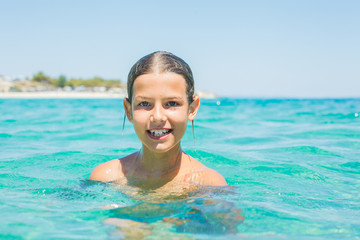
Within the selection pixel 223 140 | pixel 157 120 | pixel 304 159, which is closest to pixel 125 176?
pixel 157 120

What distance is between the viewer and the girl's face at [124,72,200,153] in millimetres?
2764

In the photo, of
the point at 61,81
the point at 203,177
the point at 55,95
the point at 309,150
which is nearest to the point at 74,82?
the point at 61,81

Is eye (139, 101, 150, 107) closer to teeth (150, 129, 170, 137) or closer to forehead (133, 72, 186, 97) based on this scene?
forehead (133, 72, 186, 97)

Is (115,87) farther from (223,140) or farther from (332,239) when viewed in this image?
(332,239)

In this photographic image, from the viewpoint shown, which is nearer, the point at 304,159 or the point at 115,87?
the point at 304,159

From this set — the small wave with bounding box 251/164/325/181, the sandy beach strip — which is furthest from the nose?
the sandy beach strip

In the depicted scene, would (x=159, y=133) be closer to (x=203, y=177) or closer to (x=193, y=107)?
(x=193, y=107)

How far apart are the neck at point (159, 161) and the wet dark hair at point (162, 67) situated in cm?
48

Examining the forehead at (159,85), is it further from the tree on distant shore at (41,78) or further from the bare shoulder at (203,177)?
the tree on distant shore at (41,78)

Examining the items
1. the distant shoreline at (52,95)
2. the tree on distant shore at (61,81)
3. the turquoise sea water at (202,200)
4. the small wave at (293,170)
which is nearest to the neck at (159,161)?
the turquoise sea water at (202,200)

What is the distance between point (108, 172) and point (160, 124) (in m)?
0.92

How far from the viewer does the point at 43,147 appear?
6.55 m

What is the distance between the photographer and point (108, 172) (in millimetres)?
3375

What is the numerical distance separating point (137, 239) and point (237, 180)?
2429 millimetres
